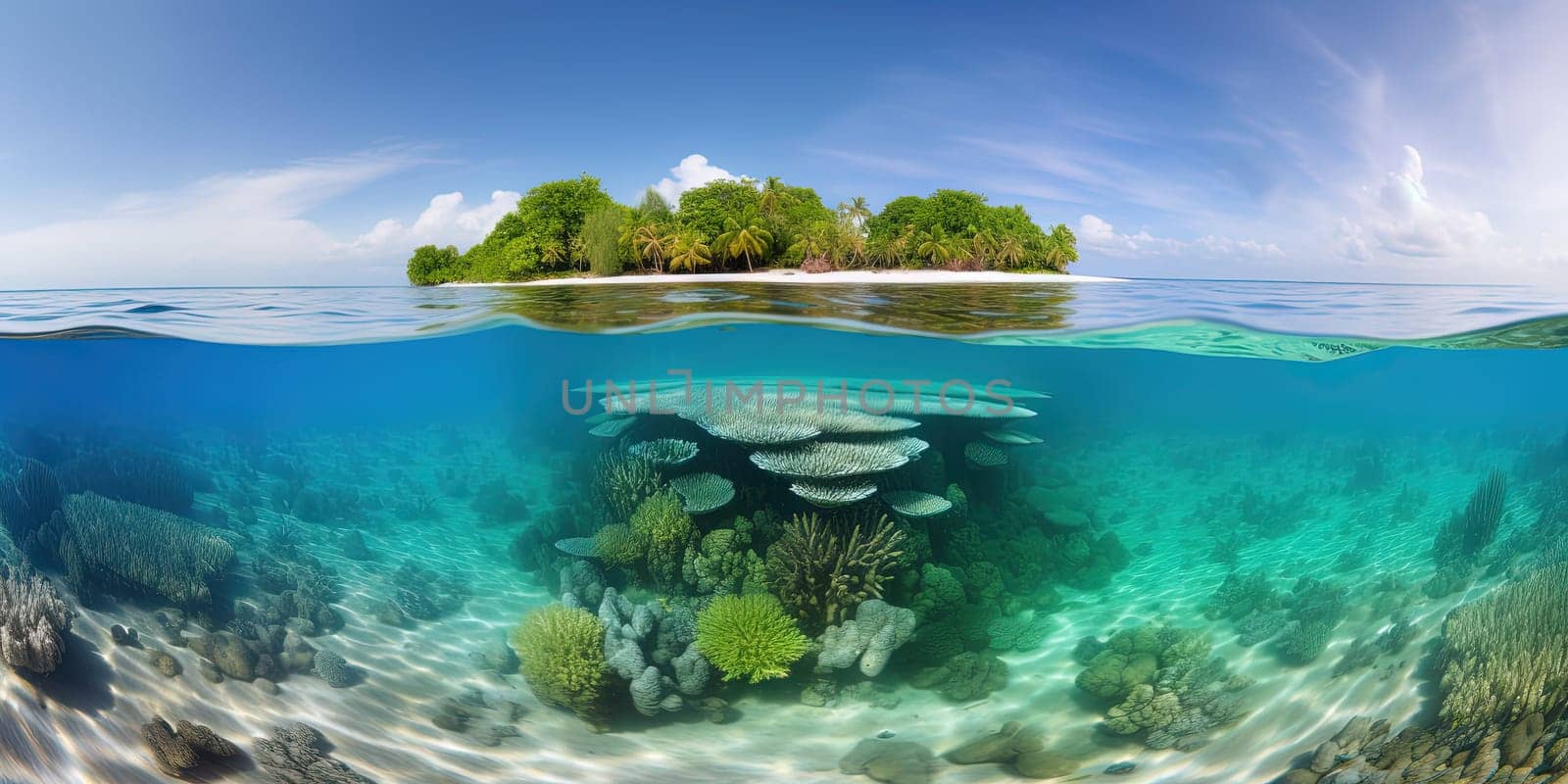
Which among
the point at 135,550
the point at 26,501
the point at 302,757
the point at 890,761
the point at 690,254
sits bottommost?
the point at 302,757

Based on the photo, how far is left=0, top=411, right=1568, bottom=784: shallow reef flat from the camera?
3.37m

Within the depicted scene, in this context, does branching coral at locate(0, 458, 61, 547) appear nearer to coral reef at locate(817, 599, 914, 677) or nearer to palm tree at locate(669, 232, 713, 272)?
palm tree at locate(669, 232, 713, 272)

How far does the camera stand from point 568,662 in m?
3.26

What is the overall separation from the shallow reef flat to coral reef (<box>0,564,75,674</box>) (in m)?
0.02

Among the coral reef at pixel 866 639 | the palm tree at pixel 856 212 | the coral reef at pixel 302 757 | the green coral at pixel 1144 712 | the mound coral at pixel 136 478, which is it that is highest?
the palm tree at pixel 856 212

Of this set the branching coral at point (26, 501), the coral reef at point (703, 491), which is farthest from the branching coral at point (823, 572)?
the branching coral at point (26, 501)

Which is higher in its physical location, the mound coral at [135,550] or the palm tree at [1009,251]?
the palm tree at [1009,251]

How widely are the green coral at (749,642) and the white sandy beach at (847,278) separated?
7.16 ft

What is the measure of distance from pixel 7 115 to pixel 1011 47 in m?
6.18

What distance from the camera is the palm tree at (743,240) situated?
11.9 ft

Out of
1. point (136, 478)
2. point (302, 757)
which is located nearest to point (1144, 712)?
point (302, 757)

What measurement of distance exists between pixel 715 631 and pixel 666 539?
2.22 feet

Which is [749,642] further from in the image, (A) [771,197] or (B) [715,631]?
(A) [771,197]

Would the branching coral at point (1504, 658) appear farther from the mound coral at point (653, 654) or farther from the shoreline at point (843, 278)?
the mound coral at point (653, 654)
